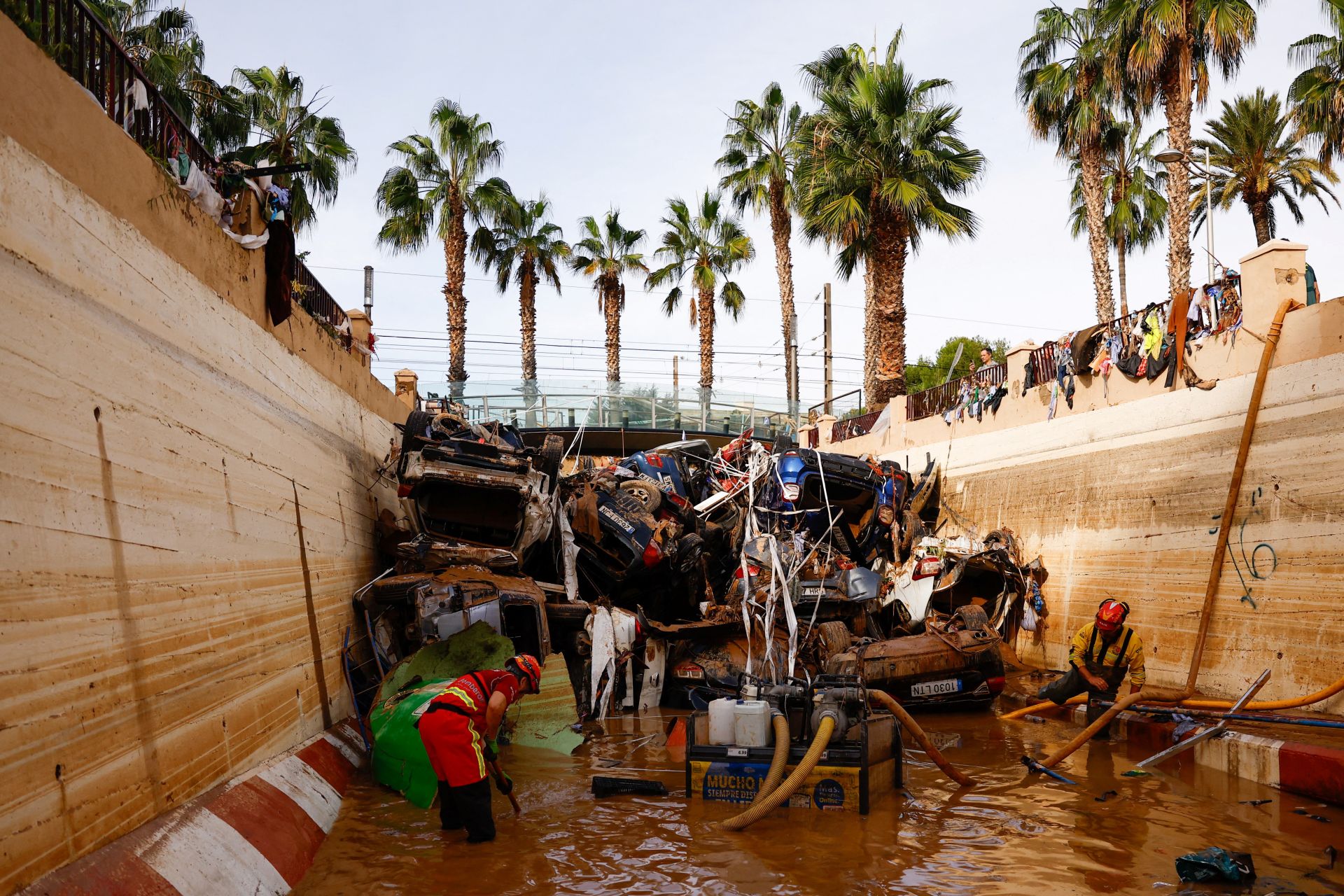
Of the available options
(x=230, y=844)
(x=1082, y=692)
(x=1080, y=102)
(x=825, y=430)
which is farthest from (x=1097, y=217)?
(x=230, y=844)

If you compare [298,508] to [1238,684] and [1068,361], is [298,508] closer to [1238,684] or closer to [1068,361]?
[1238,684]

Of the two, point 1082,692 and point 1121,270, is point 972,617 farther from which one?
point 1121,270

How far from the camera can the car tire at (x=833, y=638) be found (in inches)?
470

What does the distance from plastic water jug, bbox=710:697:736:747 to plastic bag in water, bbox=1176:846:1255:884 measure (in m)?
2.98

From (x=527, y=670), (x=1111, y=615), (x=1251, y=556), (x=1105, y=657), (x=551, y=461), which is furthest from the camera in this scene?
(x=551, y=461)

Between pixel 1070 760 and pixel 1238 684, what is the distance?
9.70 ft

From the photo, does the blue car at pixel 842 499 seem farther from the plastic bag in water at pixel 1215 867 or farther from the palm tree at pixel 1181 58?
the plastic bag in water at pixel 1215 867

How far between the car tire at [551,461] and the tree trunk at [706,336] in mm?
27427

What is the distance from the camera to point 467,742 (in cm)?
618

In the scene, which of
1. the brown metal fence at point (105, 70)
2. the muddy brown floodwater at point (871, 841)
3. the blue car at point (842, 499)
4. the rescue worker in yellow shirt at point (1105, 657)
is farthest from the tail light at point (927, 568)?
the brown metal fence at point (105, 70)

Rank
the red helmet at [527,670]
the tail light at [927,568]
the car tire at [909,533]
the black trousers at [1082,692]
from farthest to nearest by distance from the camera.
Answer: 1. the car tire at [909,533]
2. the tail light at [927,568]
3. the black trousers at [1082,692]
4. the red helmet at [527,670]

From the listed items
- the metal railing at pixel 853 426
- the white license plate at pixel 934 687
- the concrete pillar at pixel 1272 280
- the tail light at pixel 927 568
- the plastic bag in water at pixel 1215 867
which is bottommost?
the white license plate at pixel 934 687

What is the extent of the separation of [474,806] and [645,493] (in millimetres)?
9600

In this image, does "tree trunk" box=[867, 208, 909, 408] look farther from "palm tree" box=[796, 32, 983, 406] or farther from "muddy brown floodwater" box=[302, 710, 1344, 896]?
"muddy brown floodwater" box=[302, 710, 1344, 896]
